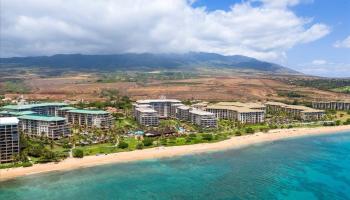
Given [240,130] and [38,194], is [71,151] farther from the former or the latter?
[240,130]

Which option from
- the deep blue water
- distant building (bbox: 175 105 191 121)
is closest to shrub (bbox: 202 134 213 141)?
the deep blue water

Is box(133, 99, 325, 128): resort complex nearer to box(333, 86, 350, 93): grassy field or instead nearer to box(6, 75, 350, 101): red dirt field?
box(6, 75, 350, 101): red dirt field

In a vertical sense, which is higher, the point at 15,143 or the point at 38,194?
the point at 15,143

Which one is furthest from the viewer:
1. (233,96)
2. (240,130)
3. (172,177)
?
(233,96)

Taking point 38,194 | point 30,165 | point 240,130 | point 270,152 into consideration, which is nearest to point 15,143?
point 30,165

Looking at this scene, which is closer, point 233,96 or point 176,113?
point 176,113

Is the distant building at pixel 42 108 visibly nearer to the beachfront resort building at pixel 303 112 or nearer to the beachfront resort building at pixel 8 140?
the beachfront resort building at pixel 8 140

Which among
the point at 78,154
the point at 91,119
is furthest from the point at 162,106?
the point at 78,154
